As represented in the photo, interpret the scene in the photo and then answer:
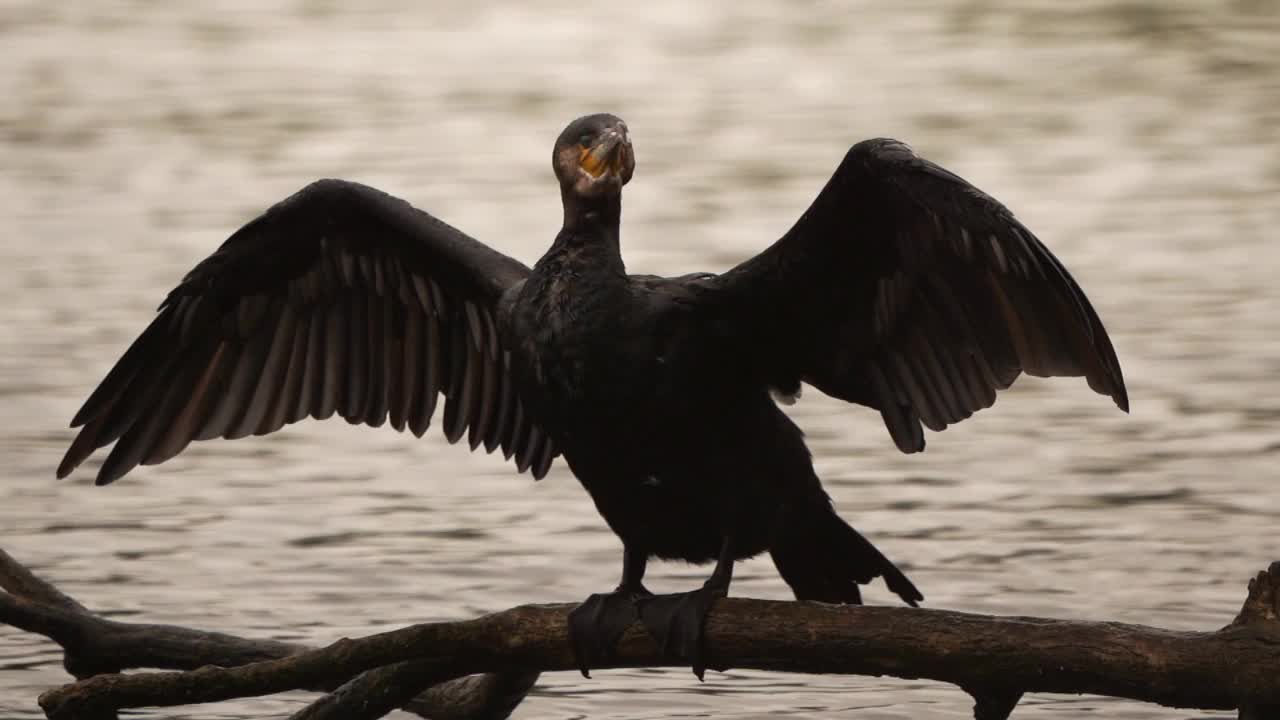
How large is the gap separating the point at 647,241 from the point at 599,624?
285 inches

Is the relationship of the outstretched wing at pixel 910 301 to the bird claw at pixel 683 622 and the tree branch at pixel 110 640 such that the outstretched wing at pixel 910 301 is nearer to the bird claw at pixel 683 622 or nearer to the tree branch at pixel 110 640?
the bird claw at pixel 683 622

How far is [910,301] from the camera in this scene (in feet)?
19.2

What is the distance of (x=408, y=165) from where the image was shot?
1481 cm

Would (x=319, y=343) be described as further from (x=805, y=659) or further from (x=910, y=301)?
(x=805, y=659)

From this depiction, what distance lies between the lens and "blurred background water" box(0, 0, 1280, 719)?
853 cm

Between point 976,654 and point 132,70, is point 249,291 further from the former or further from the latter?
point 132,70

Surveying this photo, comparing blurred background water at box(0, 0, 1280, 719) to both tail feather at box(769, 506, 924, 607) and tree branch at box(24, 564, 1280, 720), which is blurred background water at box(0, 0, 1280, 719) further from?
tree branch at box(24, 564, 1280, 720)

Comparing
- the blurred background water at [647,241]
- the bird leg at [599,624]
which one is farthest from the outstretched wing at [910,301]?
the blurred background water at [647,241]

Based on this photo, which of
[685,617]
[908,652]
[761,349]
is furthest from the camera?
[761,349]

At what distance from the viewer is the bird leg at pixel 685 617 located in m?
5.50

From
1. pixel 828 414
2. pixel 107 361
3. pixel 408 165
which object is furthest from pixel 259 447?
pixel 408 165

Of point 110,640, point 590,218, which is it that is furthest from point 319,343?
point 590,218

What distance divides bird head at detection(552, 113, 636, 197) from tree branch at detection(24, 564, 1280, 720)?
0.87m

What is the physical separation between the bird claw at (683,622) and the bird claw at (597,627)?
0.05 metres
